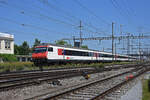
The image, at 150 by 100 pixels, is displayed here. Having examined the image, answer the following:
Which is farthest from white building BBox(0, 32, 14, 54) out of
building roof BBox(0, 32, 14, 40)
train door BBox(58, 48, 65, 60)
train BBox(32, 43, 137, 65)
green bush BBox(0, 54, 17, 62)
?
train door BBox(58, 48, 65, 60)

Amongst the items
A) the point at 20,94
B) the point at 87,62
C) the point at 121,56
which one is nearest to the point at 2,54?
the point at 87,62

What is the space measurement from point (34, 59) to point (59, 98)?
2327cm

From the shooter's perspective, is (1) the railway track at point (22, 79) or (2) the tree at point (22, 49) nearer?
(1) the railway track at point (22, 79)

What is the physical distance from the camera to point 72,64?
126ft

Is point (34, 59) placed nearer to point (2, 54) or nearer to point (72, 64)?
point (72, 64)

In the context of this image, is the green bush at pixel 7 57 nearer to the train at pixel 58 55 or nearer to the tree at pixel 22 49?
the train at pixel 58 55

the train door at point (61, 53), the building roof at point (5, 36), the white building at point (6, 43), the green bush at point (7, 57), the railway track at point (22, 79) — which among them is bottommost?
the railway track at point (22, 79)

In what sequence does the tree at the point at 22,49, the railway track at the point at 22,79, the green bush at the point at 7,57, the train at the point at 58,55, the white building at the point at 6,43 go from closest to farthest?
1. the railway track at the point at 22,79
2. the train at the point at 58,55
3. the green bush at the point at 7,57
4. the white building at the point at 6,43
5. the tree at the point at 22,49

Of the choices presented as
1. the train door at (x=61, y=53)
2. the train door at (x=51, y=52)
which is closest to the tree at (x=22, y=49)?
the train door at (x=61, y=53)

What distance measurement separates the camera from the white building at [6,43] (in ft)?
174

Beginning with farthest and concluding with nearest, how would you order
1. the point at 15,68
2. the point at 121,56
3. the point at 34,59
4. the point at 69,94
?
the point at 121,56 → the point at 34,59 → the point at 15,68 → the point at 69,94

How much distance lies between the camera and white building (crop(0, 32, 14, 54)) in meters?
53.0

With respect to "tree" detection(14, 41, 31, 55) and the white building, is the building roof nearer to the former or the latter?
the white building

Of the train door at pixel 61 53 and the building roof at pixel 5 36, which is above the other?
the building roof at pixel 5 36
